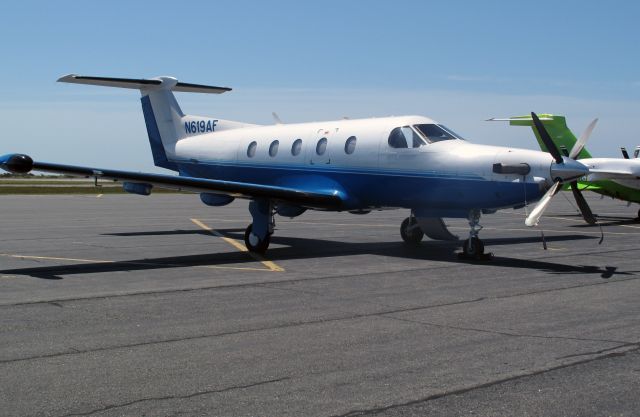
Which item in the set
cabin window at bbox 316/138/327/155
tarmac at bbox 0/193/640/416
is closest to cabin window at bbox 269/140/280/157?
cabin window at bbox 316/138/327/155

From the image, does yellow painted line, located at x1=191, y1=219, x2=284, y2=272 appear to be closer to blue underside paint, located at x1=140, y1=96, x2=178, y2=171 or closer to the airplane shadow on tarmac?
the airplane shadow on tarmac

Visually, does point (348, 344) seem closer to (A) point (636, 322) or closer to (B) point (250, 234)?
(A) point (636, 322)

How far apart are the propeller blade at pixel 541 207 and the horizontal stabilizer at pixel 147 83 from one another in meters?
13.2

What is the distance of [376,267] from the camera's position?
1538 cm

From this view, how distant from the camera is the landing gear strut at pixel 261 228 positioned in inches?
703

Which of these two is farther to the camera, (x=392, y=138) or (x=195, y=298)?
(x=392, y=138)

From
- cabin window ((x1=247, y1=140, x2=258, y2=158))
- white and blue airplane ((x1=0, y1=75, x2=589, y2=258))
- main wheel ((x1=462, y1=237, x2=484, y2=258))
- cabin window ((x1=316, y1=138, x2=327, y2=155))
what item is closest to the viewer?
white and blue airplane ((x1=0, y1=75, x2=589, y2=258))

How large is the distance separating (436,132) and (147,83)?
10358 mm

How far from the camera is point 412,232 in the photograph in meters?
20.1

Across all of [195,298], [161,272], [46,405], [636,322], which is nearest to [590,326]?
[636,322]

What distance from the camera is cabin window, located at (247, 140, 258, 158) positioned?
21087mm

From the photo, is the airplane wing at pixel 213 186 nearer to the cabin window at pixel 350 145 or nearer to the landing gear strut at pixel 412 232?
the cabin window at pixel 350 145

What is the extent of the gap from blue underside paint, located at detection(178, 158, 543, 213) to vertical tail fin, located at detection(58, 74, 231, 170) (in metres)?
3.39

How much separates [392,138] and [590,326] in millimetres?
8931
